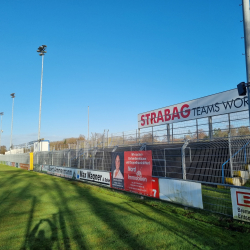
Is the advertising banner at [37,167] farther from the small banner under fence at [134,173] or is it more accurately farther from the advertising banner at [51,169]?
the small banner under fence at [134,173]

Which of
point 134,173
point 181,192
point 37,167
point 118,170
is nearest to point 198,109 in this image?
point 118,170

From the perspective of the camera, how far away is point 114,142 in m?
23.8

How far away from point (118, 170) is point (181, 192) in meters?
4.10

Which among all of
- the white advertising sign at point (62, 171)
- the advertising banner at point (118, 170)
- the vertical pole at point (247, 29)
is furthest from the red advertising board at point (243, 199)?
the white advertising sign at point (62, 171)

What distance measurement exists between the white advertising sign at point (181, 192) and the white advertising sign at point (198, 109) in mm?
11035

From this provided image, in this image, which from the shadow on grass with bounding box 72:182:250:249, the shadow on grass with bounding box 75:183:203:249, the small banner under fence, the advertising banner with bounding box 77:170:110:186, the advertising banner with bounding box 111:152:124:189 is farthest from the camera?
the advertising banner with bounding box 77:170:110:186

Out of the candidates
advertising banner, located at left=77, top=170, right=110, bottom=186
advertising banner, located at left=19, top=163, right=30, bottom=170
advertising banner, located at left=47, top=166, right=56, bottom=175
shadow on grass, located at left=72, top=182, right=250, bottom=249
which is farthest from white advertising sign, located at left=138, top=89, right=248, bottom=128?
advertising banner, located at left=19, top=163, right=30, bottom=170

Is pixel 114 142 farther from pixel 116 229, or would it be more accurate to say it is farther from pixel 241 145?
pixel 116 229

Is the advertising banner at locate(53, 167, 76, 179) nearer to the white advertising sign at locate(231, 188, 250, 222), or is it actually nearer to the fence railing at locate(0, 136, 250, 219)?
the fence railing at locate(0, 136, 250, 219)

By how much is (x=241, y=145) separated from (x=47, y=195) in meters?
9.54

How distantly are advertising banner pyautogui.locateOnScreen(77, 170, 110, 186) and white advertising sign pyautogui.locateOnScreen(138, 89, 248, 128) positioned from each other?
1081 centimetres

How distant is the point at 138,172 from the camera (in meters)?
9.87

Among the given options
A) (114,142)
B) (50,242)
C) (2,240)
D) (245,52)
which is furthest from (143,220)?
(114,142)

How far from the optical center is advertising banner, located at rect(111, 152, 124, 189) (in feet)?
36.2
